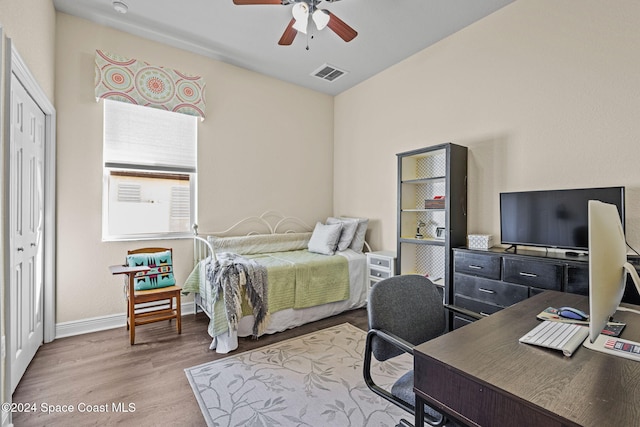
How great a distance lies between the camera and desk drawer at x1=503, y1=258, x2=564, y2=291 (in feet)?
6.82

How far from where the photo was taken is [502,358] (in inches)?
36.4

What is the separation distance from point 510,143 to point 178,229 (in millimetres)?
3575

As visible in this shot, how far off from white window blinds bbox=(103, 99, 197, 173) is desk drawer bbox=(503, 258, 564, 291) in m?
3.39

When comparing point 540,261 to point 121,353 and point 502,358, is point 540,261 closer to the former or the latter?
point 502,358

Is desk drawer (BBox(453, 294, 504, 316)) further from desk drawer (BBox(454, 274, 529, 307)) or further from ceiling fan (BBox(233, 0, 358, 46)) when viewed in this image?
ceiling fan (BBox(233, 0, 358, 46))

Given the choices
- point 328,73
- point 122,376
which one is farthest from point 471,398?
point 328,73

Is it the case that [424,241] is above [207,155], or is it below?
below

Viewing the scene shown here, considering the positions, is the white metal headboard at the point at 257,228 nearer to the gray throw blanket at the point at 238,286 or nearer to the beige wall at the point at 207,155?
the beige wall at the point at 207,155

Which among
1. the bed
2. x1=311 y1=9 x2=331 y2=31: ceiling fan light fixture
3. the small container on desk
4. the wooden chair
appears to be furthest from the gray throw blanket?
x1=311 y1=9 x2=331 y2=31: ceiling fan light fixture

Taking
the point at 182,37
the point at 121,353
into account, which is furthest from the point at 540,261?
the point at 182,37

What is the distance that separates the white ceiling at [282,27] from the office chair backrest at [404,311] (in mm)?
2468

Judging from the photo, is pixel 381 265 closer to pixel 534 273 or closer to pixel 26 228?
pixel 534 273

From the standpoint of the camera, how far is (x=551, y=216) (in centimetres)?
230

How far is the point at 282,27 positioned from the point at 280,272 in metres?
2.47
